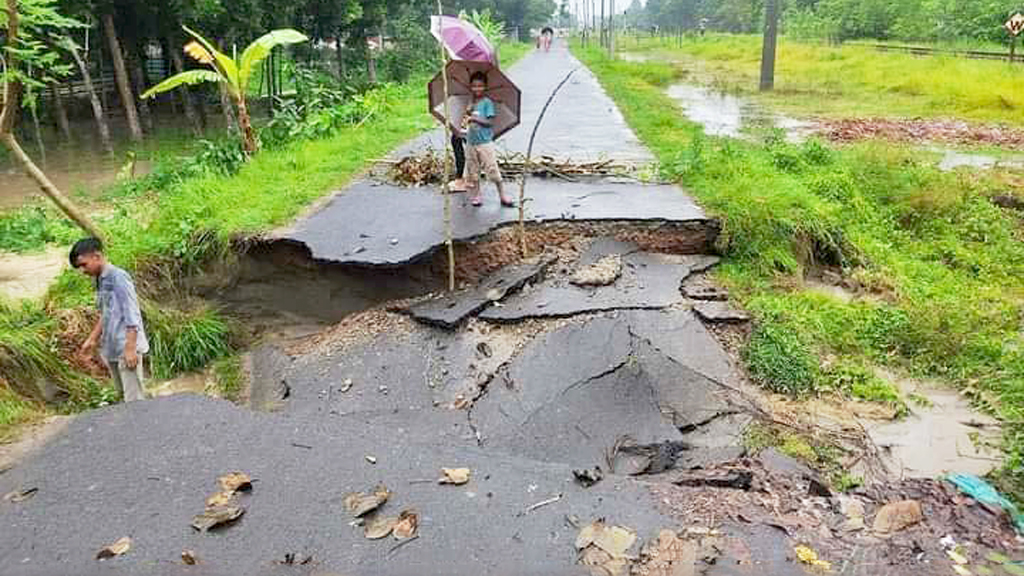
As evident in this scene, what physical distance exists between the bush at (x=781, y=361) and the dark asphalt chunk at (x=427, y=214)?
1905mm

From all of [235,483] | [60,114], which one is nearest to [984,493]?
[235,483]

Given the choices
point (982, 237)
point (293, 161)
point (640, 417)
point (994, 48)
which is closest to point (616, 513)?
point (640, 417)

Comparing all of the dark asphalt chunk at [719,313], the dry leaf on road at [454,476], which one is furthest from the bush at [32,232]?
the dark asphalt chunk at [719,313]

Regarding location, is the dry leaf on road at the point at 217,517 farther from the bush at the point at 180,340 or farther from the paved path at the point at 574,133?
the paved path at the point at 574,133

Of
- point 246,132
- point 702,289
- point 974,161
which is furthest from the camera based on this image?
point 974,161

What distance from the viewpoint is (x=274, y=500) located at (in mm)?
3469

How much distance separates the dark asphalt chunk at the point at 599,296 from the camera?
5.84 m

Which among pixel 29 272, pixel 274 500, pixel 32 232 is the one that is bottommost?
pixel 274 500

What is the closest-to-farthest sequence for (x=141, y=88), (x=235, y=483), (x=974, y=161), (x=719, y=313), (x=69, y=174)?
(x=235, y=483) → (x=719, y=313) → (x=974, y=161) → (x=69, y=174) → (x=141, y=88)

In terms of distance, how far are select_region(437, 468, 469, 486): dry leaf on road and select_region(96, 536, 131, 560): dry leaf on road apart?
137 centimetres

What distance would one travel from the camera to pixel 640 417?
15.7ft

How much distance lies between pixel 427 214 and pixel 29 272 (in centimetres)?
381

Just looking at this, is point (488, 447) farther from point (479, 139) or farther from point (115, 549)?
point (479, 139)

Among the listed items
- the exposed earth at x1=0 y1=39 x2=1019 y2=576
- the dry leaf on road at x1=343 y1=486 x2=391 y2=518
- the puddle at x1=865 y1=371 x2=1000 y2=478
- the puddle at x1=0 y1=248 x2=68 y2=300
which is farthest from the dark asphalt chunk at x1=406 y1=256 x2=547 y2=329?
the puddle at x1=0 y1=248 x2=68 y2=300
